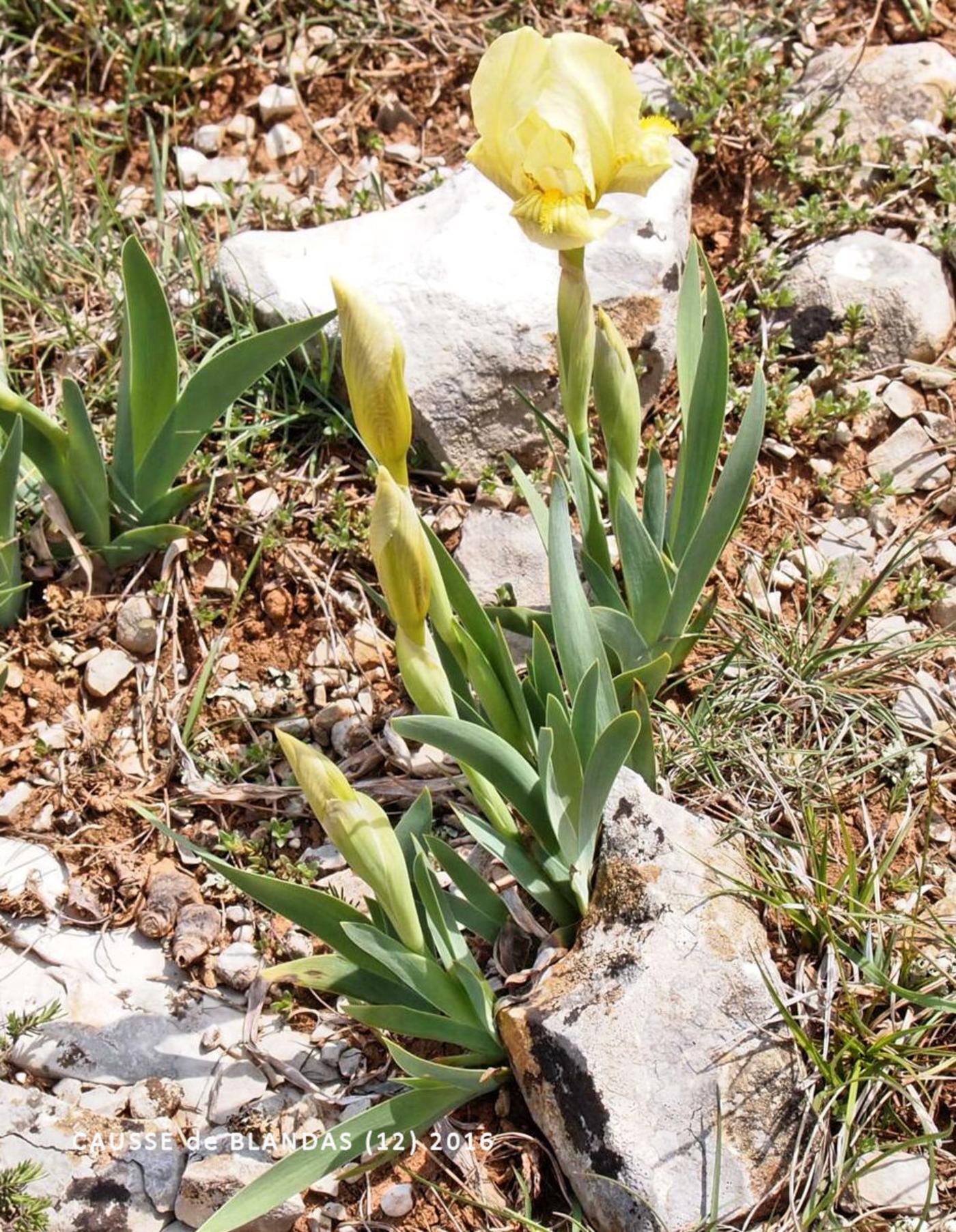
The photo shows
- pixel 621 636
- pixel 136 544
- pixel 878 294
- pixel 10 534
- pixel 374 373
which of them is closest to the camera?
pixel 374 373

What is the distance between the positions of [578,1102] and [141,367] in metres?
1.47

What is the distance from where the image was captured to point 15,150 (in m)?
3.11

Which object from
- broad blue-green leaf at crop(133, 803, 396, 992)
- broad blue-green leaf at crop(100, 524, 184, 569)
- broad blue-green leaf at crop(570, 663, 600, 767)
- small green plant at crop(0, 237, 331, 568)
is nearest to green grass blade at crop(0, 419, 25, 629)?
small green plant at crop(0, 237, 331, 568)

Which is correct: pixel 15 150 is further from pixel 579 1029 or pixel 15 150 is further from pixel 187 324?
pixel 579 1029

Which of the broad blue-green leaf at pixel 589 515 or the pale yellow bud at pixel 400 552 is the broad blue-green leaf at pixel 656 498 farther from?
the pale yellow bud at pixel 400 552

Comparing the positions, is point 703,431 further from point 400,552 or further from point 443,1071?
point 443,1071

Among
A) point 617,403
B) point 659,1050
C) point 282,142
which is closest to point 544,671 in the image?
point 617,403

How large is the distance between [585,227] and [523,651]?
858mm

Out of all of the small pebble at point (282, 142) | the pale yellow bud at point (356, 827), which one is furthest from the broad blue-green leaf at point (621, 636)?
the small pebble at point (282, 142)

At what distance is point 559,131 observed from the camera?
1631 mm

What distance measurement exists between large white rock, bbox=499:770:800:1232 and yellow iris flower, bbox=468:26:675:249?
2.93 ft

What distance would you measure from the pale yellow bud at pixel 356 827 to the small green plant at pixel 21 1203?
67cm

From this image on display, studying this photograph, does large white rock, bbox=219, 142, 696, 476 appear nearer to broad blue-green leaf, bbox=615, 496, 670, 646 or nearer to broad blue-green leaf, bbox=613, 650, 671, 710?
broad blue-green leaf, bbox=615, 496, 670, 646

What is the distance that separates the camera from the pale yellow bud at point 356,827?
159 cm
